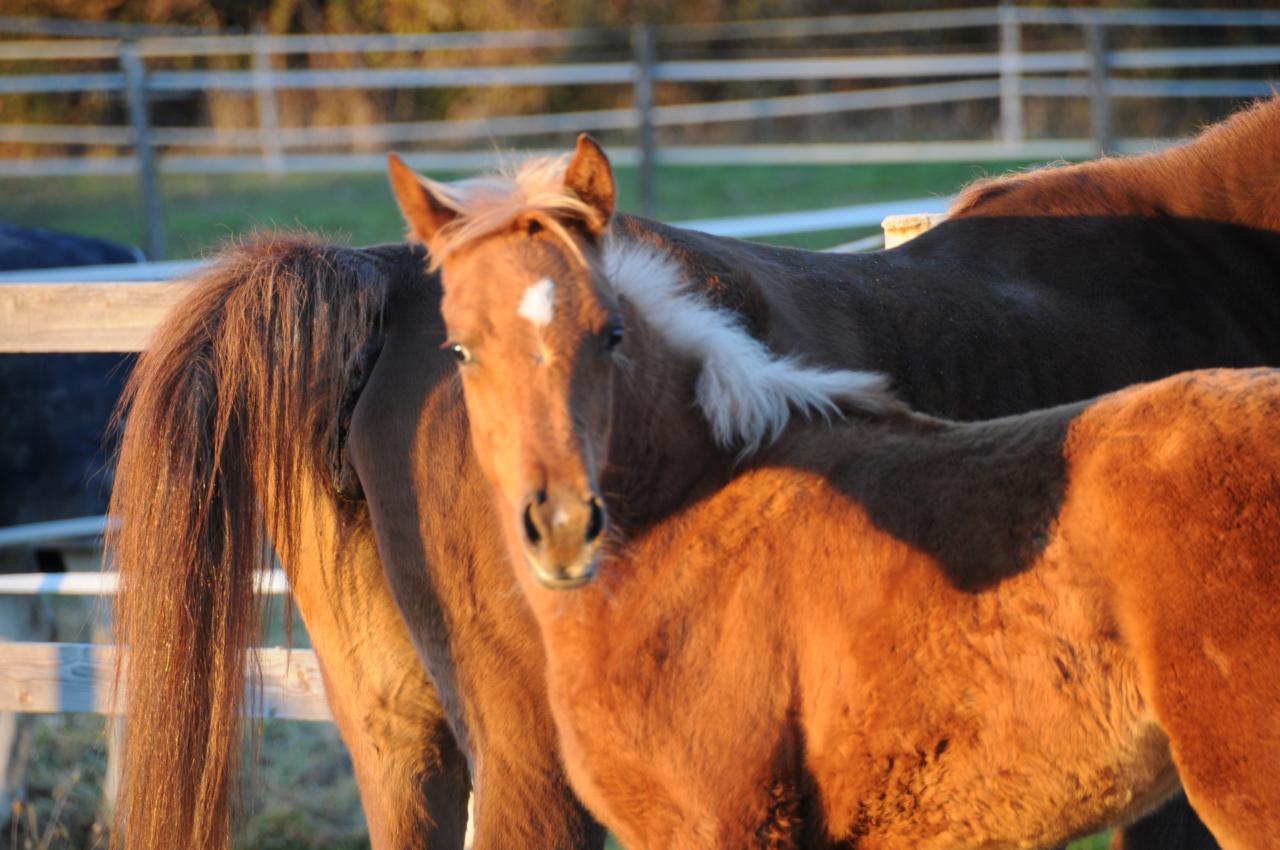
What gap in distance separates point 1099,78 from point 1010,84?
106 inches

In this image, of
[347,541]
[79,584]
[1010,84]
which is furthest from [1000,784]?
Result: [1010,84]

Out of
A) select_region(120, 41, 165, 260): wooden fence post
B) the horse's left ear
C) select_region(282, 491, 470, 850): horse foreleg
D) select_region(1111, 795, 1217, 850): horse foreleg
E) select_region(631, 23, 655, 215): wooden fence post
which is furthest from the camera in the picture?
select_region(631, 23, 655, 215): wooden fence post

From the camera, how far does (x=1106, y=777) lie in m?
2.06

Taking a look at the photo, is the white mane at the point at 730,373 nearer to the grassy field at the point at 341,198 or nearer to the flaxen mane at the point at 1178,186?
the flaxen mane at the point at 1178,186

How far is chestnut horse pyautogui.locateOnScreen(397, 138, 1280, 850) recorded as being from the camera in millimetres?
1956

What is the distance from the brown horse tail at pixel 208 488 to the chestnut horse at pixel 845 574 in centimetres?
46

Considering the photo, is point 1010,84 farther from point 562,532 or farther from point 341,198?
point 562,532

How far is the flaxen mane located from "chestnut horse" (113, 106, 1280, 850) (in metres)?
0.90

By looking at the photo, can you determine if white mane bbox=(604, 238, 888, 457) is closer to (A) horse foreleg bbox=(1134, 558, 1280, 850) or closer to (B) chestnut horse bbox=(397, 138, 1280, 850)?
(B) chestnut horse bbox=(397, 138, 1280, 850)

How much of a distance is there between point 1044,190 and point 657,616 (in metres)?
1.84

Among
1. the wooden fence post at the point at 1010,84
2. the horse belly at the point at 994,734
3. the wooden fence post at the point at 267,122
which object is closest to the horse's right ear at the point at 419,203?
the horse belly at the point at 994,734

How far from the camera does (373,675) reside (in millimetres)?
2709

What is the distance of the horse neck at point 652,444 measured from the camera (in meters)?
2.39

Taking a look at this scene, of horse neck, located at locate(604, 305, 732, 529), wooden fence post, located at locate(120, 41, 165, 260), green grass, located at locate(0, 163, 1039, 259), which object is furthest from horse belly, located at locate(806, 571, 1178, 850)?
wooden fence post, located at locate(120, 41, 165, 260)
